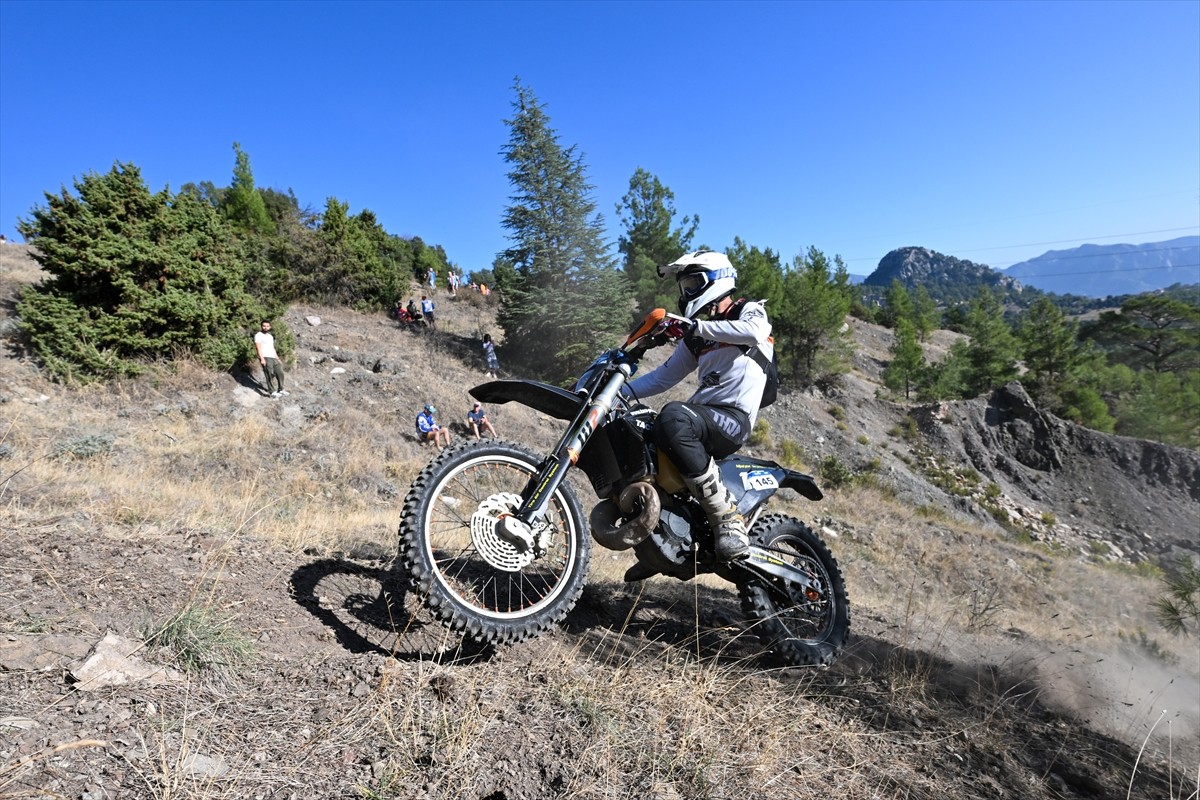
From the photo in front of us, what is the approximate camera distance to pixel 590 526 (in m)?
3.37

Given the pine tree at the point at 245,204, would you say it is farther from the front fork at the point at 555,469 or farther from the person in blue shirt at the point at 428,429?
the front fork at the point at 555,469

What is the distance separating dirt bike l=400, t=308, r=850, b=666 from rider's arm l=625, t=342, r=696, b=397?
251mm

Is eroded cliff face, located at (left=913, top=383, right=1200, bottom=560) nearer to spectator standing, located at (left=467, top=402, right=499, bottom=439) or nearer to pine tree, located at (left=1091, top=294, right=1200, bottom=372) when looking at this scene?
pine tree, located at (left=1091, top=294, right=1200, bottom=372)

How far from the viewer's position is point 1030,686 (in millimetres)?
4055

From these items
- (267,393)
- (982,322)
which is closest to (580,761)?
(267,393)

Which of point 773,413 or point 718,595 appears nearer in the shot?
point 718,595

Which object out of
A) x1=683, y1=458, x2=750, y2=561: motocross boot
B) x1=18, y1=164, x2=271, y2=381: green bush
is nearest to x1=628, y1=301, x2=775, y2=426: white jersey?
x1=683, y1=458, x2=750, y2=561: motocross boot

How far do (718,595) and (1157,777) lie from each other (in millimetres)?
2933

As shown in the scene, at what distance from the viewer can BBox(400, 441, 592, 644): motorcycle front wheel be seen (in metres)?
2.61

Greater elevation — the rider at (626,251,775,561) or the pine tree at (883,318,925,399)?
the rider at (626,251,775,561)

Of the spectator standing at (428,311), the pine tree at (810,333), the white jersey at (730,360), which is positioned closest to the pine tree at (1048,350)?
the pine tree at (810,333)

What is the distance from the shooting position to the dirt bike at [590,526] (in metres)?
2.77

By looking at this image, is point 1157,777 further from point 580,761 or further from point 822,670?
point 580,761

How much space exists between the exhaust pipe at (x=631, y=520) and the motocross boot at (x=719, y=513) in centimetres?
29
